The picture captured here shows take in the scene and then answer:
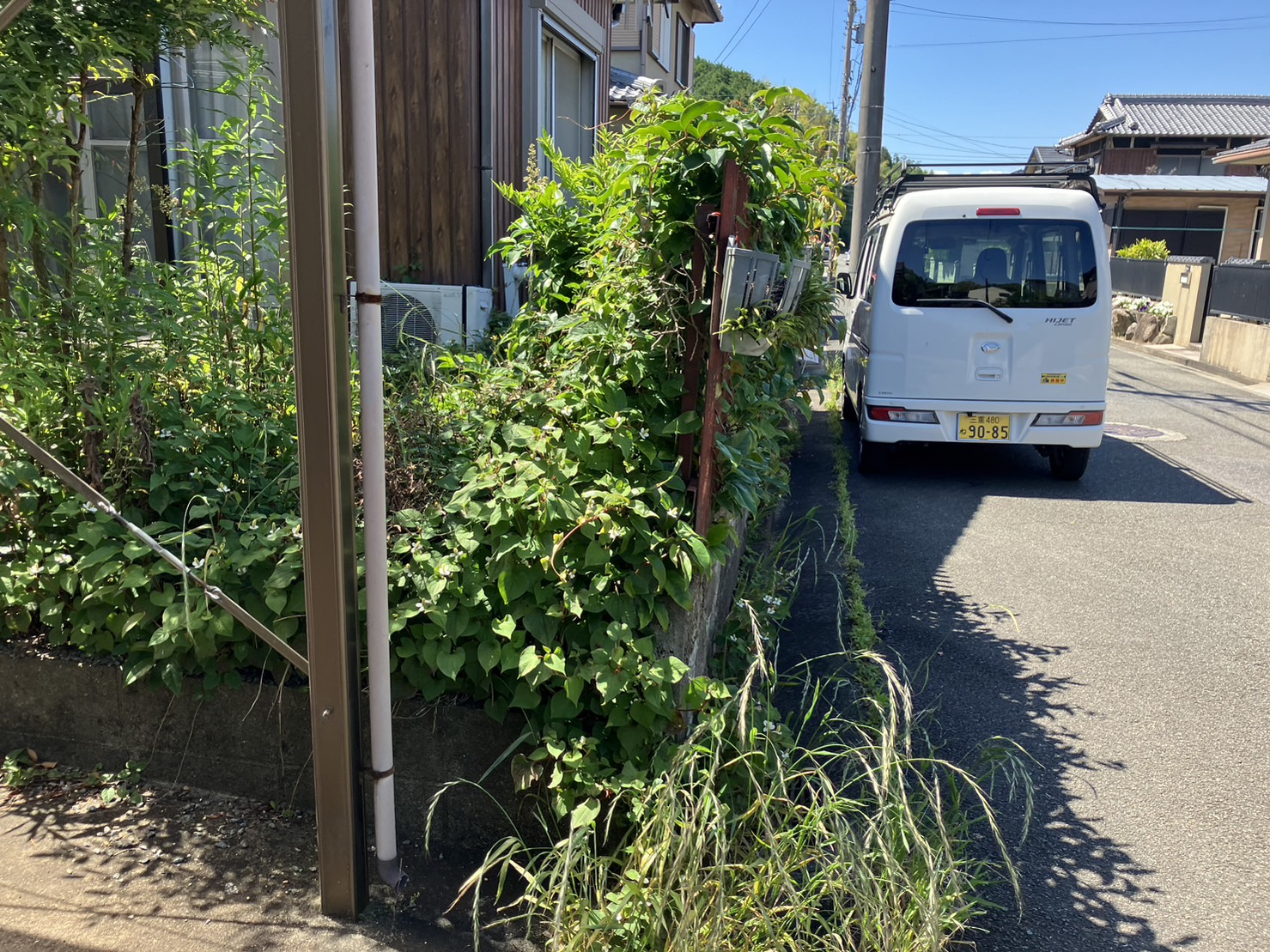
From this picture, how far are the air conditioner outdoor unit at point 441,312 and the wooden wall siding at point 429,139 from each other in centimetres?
29

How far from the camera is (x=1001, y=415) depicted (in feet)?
22.5

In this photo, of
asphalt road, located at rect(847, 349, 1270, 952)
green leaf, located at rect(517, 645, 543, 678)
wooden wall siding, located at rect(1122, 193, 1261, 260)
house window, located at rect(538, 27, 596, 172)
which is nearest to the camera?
green leaf, located at rect(517, 645, 543, 678)

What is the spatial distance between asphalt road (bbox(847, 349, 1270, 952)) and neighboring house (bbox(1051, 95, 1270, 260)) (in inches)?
922

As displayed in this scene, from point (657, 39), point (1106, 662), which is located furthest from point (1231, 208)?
point (1106, 662)

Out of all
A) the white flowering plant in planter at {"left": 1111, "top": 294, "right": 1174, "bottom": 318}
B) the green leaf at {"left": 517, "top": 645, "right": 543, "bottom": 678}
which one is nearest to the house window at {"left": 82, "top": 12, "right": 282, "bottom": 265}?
the green leaf at {"left": 517, "top": 645, "right": 543, "bottom": 678}

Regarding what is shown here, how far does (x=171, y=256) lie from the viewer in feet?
18.5

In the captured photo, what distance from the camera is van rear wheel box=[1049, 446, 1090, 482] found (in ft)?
23.6

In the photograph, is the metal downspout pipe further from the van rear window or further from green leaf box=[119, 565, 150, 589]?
the van rear window

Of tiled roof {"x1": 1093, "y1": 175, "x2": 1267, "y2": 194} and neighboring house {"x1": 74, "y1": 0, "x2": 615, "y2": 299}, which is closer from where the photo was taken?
neighboring house {"x1": 74, "y1": 0, "x2": 615, "y2": 299}

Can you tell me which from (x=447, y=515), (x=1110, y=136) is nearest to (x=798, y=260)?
(x=447, y=515)

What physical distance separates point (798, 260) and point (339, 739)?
193 centimetres

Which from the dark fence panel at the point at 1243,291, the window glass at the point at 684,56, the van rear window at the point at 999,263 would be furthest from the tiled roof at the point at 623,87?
the dark fence panel at the point at 1243,291

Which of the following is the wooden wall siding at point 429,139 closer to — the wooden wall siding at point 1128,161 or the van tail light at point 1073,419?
the van tail light at point 1073,419

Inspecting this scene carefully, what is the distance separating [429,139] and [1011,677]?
15.0ft
